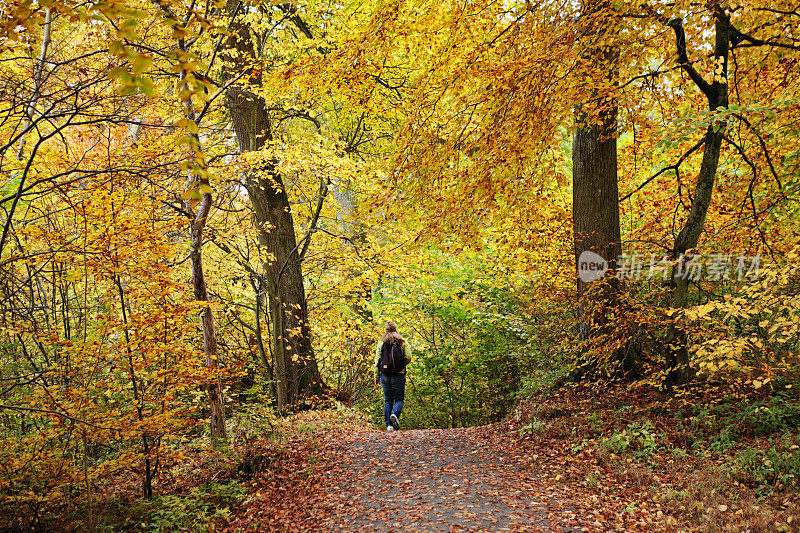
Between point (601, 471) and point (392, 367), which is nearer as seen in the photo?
point (601, 471)

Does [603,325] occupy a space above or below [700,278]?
below

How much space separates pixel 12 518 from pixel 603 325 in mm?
7676

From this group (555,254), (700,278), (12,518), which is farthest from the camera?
(555,254)

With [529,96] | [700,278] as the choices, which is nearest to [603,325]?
[700,278]


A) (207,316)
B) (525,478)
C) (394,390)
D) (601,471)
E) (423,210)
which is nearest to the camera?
(601,471)

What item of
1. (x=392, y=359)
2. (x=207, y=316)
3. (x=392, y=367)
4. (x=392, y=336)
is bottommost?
(x=392, y=367)

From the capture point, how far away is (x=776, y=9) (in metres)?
6.63

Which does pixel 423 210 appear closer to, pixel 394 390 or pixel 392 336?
pixel 392 336

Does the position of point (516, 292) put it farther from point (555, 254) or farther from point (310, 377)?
point (310, 377)

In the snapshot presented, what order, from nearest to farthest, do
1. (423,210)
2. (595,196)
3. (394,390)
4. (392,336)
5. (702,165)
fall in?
(702,165) → (423,210) → (595,196) → (392,336) → (394,390)

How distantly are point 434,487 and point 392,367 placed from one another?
3.94m

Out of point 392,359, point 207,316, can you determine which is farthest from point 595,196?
point 207,316

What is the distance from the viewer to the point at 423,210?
7.39 m

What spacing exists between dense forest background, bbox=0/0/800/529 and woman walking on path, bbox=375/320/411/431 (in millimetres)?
1773
